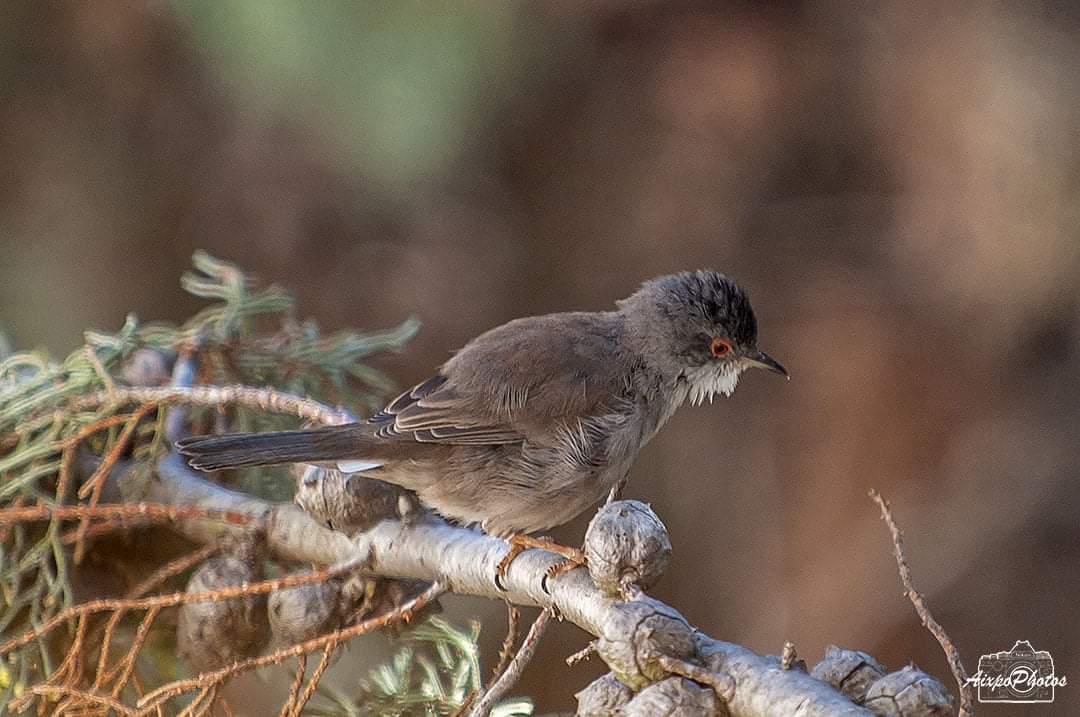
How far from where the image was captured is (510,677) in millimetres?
1649

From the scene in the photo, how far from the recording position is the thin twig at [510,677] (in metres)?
1.63

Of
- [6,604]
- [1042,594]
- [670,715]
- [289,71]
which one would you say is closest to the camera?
[670,715]

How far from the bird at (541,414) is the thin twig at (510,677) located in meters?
0.73

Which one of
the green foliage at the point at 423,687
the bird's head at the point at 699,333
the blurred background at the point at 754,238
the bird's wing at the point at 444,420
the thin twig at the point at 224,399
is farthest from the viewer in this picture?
the blurred background at the point at 754,238

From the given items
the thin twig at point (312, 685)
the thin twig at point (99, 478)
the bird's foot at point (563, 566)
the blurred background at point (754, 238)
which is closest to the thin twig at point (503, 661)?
the bird's foot at point (563, 566)

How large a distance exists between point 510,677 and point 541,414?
4.00 ft

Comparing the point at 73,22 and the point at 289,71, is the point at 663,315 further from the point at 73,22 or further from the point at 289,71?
the point at 73,22

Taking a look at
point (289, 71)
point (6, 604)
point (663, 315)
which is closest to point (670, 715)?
point (6, 604)

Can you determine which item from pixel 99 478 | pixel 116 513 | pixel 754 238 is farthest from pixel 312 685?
pixel 754 238

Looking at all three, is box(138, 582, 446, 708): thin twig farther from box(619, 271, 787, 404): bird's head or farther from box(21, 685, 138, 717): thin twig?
Answer: box(619, 271, 787, 404): bird's head

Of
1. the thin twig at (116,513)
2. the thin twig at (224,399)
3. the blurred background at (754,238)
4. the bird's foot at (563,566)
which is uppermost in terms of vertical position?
the blurred background at (754,238)

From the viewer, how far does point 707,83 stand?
197 inches

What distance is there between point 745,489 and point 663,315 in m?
2.28
